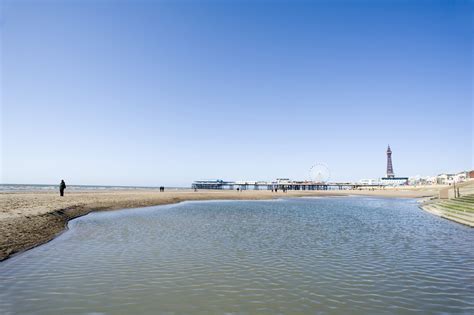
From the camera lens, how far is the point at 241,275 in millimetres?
10945

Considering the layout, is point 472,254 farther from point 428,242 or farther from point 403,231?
point 403,231

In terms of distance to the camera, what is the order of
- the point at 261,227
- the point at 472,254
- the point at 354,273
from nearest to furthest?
the point at 354,273, the point at 472,254, the point at 261,227

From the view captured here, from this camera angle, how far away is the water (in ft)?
27.1

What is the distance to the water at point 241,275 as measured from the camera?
826 centimetres

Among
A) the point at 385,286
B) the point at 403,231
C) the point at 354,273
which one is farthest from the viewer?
the point at 403,231

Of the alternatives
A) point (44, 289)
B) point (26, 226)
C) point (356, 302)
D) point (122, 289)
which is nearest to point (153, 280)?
point (122, 289)

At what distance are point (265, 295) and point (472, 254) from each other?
11019 mm

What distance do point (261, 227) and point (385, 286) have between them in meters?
13.2

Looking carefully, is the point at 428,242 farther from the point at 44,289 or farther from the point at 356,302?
the point at 44,289

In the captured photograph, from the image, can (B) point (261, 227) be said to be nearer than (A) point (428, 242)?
No

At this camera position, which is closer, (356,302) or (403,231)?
(356,302)

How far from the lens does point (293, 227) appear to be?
22.8 metres

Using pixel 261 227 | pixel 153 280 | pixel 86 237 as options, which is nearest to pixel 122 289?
pixel 153 280

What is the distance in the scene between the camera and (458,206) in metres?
30.1
